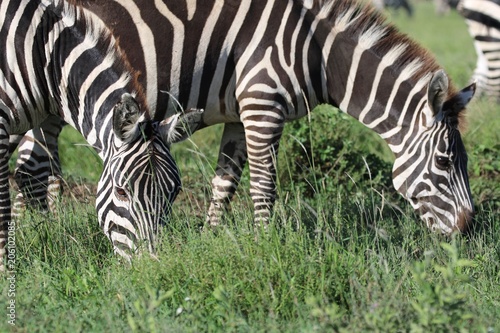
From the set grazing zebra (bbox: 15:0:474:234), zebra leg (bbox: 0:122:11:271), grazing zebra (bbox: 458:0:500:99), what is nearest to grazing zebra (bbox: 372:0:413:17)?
grazing zebra (bbox: 15:0:474:234)

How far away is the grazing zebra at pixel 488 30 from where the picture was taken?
439 inches

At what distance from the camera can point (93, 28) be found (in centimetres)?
596

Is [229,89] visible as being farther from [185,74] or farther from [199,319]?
[199,319]

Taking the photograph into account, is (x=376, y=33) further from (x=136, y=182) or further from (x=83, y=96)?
(x=136, y=182)

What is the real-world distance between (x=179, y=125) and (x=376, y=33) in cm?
217

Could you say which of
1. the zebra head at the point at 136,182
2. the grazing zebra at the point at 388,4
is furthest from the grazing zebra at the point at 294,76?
the zebra head at the point at 136,182

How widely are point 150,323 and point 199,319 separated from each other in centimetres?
47

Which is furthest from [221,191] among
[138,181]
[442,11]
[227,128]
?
[442,11]

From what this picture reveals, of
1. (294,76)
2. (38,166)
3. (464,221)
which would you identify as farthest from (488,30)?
(38,166)

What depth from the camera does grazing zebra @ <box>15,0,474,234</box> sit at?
6766 millimetres

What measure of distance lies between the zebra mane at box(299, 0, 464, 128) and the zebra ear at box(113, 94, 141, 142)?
2.22 m

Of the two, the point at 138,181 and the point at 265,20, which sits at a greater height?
the point at 265,20

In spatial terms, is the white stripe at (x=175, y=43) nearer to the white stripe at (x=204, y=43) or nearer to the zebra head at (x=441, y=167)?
the white stripe at (x=204, y=43)

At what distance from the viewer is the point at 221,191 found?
24.3 feet
